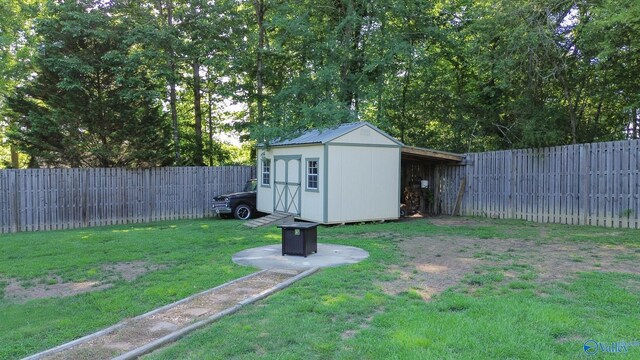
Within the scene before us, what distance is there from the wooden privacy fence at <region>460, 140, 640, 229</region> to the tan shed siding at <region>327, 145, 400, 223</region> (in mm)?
3127

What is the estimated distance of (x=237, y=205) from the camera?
55.0 ft

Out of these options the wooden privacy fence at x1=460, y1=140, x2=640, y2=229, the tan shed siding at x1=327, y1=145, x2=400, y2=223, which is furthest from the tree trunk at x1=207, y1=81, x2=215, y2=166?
the wooden privacy fence at x1=460, y1=140, x2=640, y2=229

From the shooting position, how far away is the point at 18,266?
7902mm

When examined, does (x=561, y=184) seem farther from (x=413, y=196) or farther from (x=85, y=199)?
(x=85, y=199)

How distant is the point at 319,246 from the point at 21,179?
1059 centimetres

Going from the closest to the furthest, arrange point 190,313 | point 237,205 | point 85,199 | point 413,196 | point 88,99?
point 190,313
point 85,199
point 88,99
point 237,205
point 413,196

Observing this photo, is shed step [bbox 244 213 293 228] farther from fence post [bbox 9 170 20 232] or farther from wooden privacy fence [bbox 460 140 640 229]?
fence post [bbox 9 170 20 232]

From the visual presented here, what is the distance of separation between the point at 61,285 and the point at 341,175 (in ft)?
27.0

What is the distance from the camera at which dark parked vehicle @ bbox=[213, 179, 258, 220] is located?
16453 mm

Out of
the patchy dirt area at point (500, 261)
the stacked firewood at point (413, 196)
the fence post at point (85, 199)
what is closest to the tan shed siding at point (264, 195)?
the stacked firewood at point (413, 196)

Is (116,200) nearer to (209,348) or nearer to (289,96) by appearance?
(289,96)

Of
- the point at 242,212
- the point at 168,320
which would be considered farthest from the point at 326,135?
the point at 168,320

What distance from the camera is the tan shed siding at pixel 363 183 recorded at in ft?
43.4

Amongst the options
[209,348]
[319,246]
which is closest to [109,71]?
[319,246]
